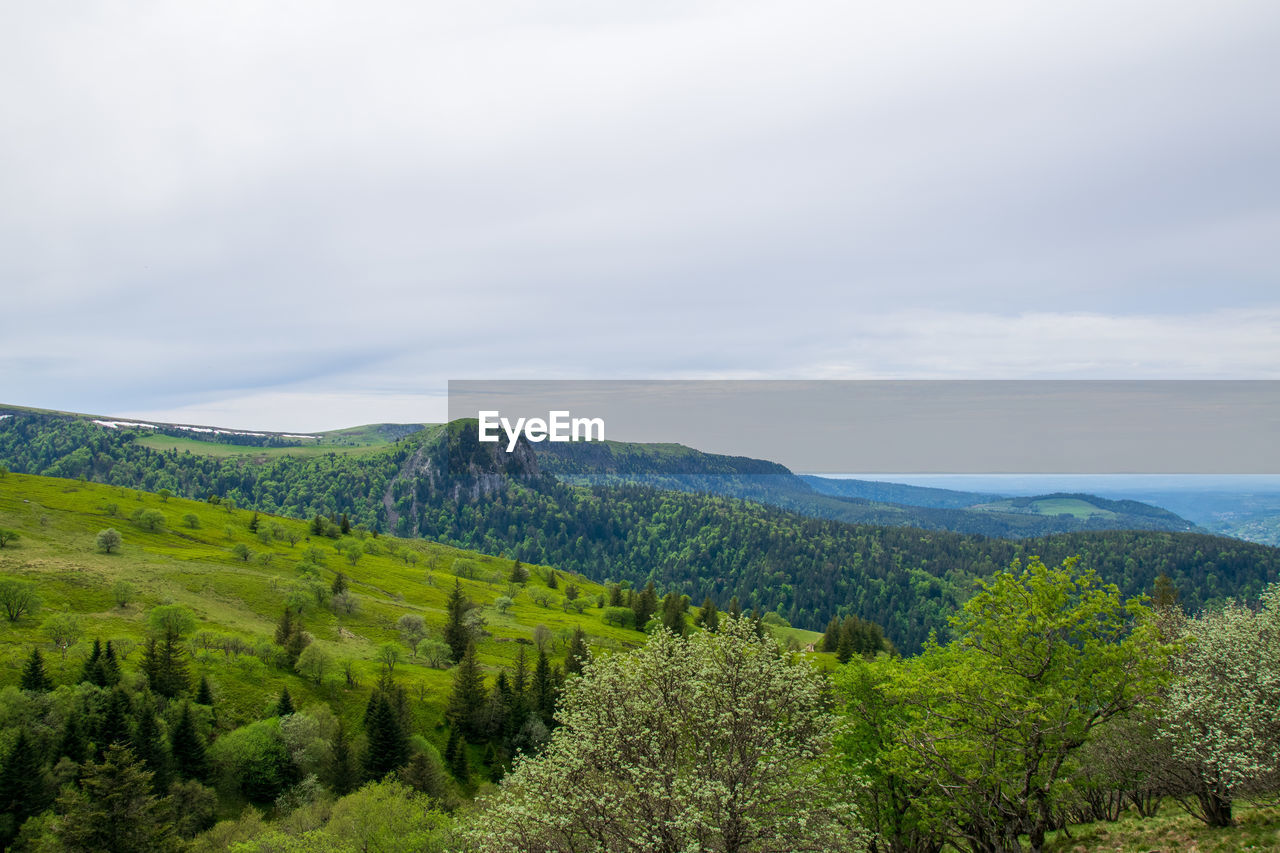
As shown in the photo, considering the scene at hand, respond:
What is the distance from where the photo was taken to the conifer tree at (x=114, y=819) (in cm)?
3950

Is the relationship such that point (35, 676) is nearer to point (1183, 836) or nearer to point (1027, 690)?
point (1027, 690)

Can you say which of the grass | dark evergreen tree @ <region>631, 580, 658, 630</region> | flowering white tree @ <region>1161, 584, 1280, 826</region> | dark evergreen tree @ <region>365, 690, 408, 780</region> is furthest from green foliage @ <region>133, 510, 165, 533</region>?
flowering white tree @ <region>1161, 584, 1280, 826</region>

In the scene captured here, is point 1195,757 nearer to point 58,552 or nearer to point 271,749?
point 271,749

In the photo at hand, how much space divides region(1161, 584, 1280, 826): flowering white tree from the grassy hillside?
1709 inches

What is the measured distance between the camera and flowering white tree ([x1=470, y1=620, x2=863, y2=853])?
22109 mm

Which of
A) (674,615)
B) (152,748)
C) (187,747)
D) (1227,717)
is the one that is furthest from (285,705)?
(1227,717)

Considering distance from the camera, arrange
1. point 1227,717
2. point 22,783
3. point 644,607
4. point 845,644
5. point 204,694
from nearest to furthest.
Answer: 1. point 1227,717
2. point 22,783
3. point 204,694
4. point 845,644
5. point 644,607

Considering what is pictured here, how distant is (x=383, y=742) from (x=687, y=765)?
5096 cm

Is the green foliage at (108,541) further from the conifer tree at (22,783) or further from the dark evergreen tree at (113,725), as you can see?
the conifer tree at (22,783)

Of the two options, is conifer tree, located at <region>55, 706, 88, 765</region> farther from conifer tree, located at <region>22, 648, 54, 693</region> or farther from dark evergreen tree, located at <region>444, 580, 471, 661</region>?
dark evergreen tree, located at <region>444, 580, 471, 661</region>

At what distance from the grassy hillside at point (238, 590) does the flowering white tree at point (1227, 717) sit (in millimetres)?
43410

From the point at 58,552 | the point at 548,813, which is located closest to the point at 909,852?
the point at 548,813

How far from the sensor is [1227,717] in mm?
24406

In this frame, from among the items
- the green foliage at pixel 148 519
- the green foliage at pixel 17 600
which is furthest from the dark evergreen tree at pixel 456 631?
the green foliage at pixel 148 519
